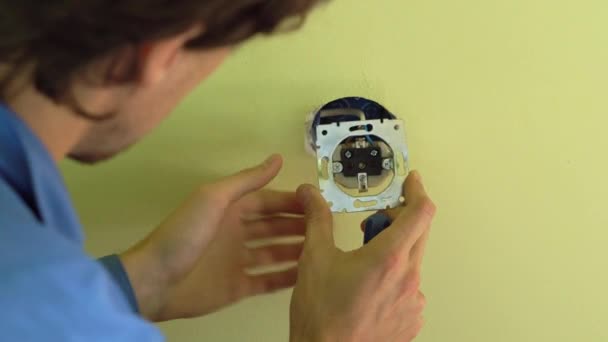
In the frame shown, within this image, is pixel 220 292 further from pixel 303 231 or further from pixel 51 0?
pixel 51 0

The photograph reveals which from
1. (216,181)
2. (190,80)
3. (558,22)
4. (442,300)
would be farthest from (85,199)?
(558,22)

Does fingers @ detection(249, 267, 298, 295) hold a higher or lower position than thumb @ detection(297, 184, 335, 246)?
lower

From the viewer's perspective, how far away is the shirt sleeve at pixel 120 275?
0.59 metres

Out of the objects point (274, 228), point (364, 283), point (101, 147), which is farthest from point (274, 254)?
point (101, 147)

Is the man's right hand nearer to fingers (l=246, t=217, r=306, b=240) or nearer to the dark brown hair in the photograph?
fingers (l=246, t=217, r=306, b=240)

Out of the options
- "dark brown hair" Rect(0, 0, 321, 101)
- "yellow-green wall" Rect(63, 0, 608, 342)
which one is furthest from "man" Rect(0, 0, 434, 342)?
"yellow-green wall" Rect(63, 0, 608, 342)

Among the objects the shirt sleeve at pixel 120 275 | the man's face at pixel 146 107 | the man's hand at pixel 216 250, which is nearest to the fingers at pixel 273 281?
the man's hand at pixel 216 250

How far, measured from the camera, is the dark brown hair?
15.1 inches

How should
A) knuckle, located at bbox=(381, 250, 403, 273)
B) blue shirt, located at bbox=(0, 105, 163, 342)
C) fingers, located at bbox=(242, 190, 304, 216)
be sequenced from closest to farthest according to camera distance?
blue shirt, located at bbox=(0, 105, 163, 342) < knuckle, located at bbox=(381, 250, 403, 273) < fingers, located at bbox=(242, 190, 304, 216)

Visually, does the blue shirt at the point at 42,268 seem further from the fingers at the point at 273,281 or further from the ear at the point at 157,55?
the fingers at the point at 273,281

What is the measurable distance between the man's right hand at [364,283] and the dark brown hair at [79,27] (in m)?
0.24

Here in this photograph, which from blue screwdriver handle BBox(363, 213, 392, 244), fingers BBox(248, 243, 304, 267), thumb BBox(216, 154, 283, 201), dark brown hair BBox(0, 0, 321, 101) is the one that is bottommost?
fingers BBox(248, 243, 304, 267)

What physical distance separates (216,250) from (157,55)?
0.30 meters

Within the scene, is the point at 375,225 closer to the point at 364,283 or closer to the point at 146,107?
the point at 364,283
